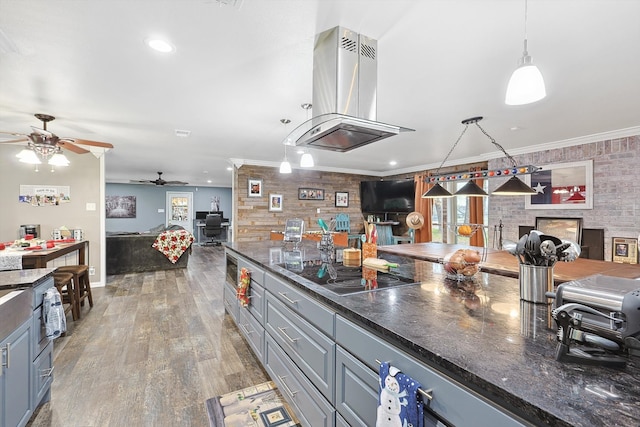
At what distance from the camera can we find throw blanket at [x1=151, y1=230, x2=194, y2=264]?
5.80 metres

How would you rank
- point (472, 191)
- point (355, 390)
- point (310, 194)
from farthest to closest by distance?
point (310, 194) < point (472, 191) < point (355, 390)

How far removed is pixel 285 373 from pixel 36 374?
4.53 feet

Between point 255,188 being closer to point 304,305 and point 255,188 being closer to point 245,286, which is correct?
point 245,286

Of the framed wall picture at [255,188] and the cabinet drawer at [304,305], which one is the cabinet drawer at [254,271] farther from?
the framed wall picture at [255,188]

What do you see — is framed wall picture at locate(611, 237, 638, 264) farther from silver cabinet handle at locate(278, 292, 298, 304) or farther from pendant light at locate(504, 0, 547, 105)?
silver cabinet handle at locate(278, 292, 298, 304)

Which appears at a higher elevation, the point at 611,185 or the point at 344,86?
the point at 344,86

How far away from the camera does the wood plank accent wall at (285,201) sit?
239 inches

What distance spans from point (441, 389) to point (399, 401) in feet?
0.45

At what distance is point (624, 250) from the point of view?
3639 mm

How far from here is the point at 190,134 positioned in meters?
3.93

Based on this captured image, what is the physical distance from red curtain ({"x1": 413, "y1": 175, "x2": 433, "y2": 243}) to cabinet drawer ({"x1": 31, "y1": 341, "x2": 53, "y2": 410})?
237 inches

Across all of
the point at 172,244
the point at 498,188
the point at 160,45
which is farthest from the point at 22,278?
the point at 172,244

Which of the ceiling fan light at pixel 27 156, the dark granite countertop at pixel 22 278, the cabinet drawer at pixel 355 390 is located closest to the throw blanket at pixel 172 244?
the ceiling fan light at pixel 27 156

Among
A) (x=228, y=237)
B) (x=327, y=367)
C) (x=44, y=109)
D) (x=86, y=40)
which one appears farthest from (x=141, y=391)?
(x=228, y=237)
